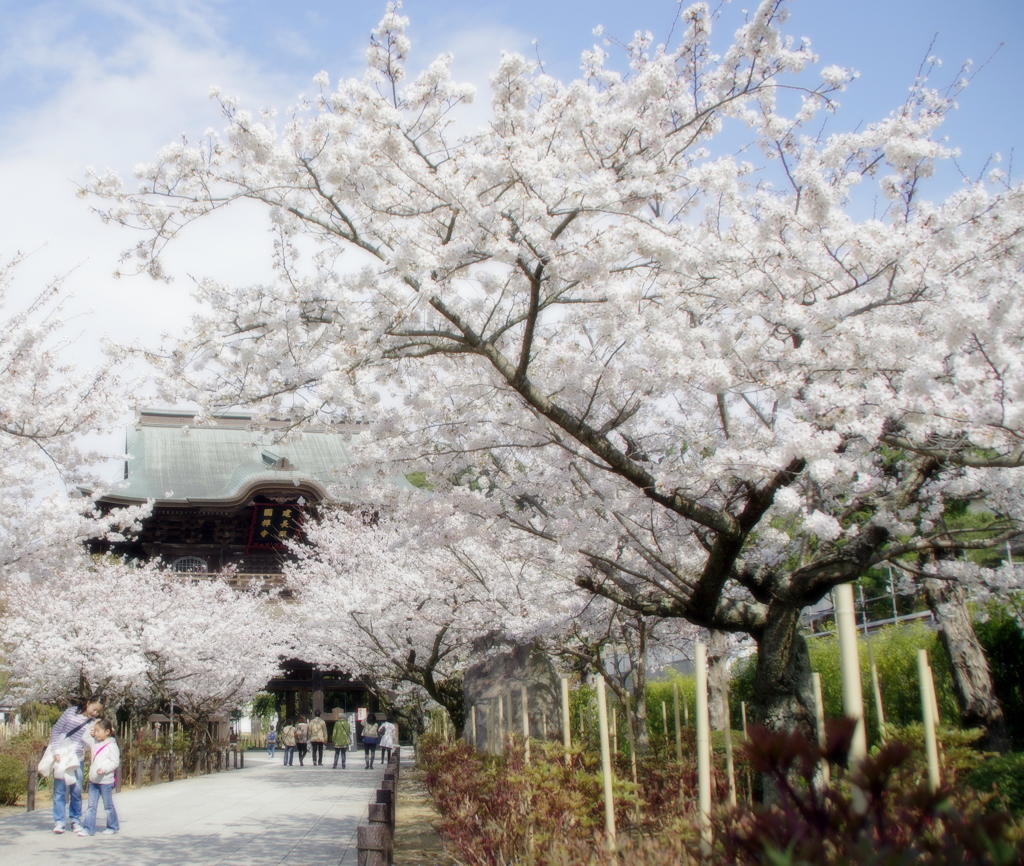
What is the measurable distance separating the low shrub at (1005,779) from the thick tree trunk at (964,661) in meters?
3.57

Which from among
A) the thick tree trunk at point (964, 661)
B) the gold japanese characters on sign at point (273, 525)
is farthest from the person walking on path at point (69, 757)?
the gold japanese characters on sign at point (273, 525)

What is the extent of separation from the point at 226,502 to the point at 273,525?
187cm

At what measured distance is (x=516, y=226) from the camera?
525cm

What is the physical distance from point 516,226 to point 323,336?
1.73 meters

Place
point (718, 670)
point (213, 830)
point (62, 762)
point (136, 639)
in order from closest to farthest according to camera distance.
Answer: point (62, 762) → point (213, 830) → point (718, 670) → point (136, 639)

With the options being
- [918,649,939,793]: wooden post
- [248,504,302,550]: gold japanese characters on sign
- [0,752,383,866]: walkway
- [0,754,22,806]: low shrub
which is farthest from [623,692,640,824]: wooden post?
[248,504,302,550]: gold japanese characters on sign

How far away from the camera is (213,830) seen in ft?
32.9

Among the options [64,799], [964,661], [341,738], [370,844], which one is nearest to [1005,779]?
[370,844]

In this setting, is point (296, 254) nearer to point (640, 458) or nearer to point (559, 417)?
point (559, 417)

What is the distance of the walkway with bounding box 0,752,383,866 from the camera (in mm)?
7969

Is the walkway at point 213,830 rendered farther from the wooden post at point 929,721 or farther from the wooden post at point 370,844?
the wooden post at point 929,721

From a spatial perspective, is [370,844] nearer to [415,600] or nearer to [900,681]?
[900,681]

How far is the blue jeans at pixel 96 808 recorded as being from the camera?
30.9ft

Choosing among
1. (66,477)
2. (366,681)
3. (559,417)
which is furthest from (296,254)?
(366,681)
